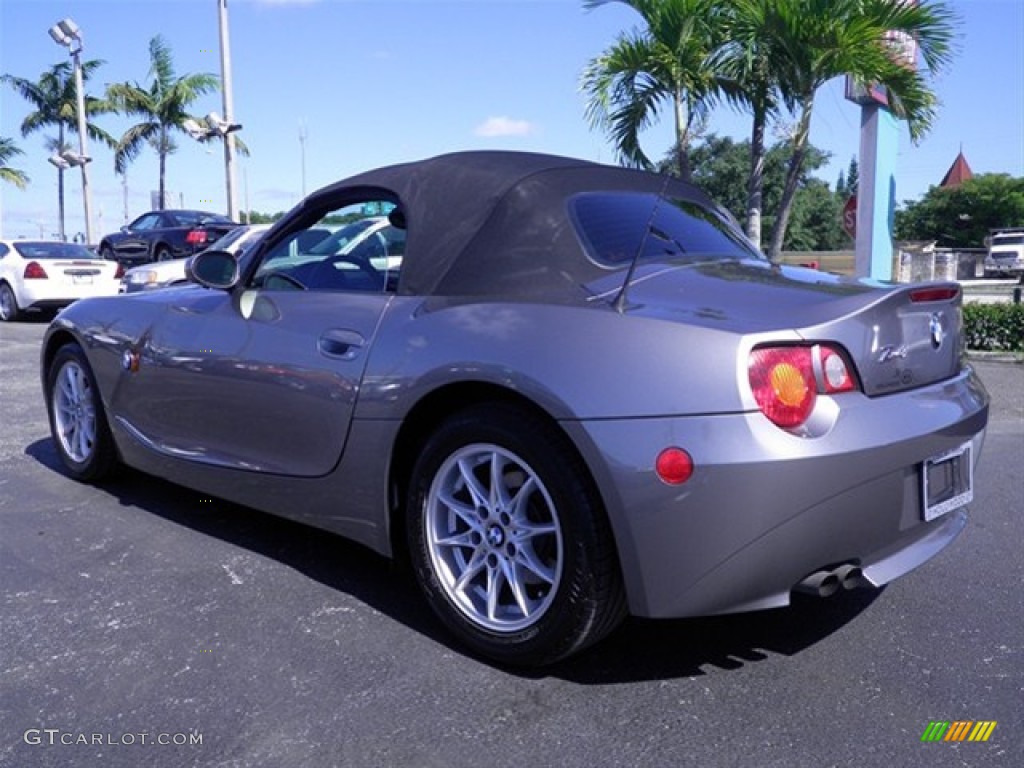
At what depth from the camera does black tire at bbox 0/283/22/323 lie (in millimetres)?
15398

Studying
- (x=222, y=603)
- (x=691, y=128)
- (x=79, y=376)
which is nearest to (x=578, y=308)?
(x=222, y=603)

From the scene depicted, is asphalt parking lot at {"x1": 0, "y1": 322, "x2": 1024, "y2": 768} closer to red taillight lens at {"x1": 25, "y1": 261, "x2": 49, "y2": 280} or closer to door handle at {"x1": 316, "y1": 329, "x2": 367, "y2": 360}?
door handle at {"x1": 316, "y1": 329, "x2": 367, "y2": 360}

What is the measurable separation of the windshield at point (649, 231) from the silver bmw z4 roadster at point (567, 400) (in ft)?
0.04

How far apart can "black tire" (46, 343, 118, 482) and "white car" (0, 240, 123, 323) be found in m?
11.0

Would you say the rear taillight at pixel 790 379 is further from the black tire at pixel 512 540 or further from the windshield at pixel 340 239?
the windshield at pixel 340 239

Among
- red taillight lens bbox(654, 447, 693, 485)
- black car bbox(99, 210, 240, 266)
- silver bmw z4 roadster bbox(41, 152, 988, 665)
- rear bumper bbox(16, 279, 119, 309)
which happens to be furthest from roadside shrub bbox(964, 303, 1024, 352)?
black car bbox(99, 210, 240, 266)

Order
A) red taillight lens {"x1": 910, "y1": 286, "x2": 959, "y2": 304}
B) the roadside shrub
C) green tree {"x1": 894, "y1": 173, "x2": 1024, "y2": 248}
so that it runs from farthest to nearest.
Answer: green tree {"x1": 894, "y1": 173, "x2": 1024, "y2": 248}
the roadside shrub
red taillight lens {"x1": 910, "y1": 286, "x2": 959, "y2": 304}

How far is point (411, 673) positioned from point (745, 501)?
1142 millimetres

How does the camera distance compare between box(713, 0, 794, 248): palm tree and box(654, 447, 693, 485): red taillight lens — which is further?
box(713, 0, 794, 248): palm tree

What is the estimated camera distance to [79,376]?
482cm

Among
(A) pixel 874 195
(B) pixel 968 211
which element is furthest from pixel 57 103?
(B) pixel 968 211

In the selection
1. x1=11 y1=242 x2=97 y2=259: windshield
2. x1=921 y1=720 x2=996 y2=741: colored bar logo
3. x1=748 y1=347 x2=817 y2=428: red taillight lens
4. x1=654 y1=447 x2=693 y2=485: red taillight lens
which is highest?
x1=11 y1=242 x2=97 y2=259: windshield

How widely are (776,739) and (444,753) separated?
33.5 inches

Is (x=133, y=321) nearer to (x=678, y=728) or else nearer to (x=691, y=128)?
(x=678, y=728)
